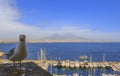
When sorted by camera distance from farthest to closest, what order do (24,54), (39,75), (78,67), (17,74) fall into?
(78,67), (24,54), (17,74), (39,75)

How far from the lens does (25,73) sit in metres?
4.93

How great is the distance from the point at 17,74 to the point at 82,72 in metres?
68.8

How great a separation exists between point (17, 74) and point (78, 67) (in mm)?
72372

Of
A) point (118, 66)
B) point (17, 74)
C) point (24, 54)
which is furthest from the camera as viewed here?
point (118, 66)

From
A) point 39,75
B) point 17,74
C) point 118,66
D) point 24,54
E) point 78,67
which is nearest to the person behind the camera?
point 39,75

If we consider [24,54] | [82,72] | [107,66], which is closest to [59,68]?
[82,72]

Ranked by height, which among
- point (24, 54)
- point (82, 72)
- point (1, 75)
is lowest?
point (82, 72)

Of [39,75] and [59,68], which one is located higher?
[39,75]

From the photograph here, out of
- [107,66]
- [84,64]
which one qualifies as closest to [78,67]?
[84,64]

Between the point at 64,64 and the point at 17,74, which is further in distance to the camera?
the point at 64,64

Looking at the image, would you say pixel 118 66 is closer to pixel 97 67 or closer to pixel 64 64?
pixel 97 67

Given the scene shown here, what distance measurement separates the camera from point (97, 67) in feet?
242

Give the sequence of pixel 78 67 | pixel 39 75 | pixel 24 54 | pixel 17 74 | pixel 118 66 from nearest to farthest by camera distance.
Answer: pixel 39 75 → pixel 17 74 → pixel 24 54 → pixel 118 66 → pixel 78 67

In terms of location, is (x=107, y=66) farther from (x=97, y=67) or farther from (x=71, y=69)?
(x=71, y=69)
